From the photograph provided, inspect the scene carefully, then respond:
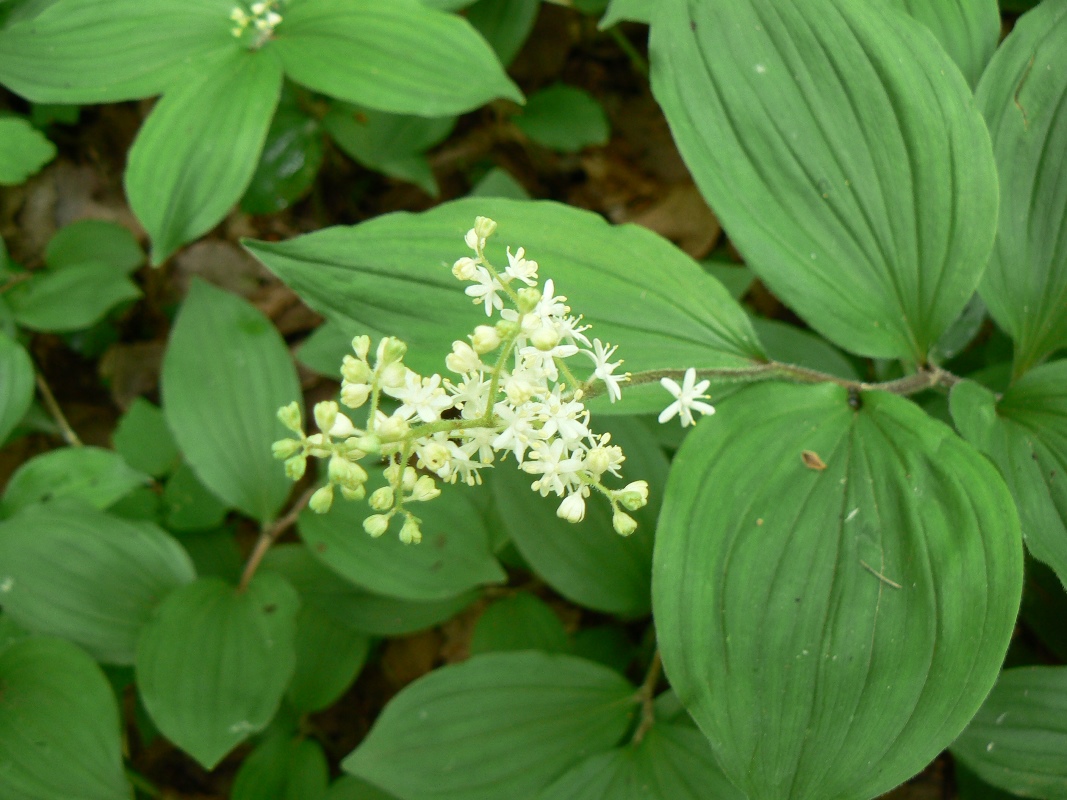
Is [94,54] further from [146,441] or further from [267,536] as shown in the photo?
[267,536]

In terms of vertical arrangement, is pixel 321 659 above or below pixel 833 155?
below

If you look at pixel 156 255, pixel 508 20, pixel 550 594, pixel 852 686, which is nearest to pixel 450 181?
pixel 508 20

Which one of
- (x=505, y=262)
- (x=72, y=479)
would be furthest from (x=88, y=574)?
(x=505, y=262)

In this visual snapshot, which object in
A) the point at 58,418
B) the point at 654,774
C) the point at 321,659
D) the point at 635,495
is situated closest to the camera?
the point at 635,495

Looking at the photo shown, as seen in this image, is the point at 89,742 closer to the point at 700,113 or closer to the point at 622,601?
the point at 622,601

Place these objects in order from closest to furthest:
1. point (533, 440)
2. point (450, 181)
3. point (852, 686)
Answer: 1. point (533, 440)
2. point (852, 686)
3. point (450, 181)

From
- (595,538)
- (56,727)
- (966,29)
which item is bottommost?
(56,727)
